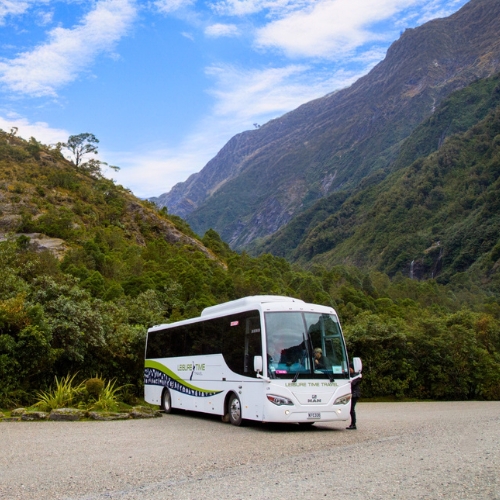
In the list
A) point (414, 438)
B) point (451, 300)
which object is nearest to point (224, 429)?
point (414, 438)

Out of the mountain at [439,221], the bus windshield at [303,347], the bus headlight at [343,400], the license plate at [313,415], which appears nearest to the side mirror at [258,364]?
the bus windshield at [303,347]

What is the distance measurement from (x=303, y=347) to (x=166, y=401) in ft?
25.0

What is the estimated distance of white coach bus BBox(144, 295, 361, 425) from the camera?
42.1ft

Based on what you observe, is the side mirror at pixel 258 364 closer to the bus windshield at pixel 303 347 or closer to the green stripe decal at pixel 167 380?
the bus windshield at pixel 303 347

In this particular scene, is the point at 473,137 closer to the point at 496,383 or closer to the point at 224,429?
→ the point at 496,383

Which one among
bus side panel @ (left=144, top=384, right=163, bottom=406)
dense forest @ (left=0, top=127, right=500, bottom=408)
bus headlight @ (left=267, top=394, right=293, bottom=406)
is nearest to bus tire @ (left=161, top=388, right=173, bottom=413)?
bus side panel @ (left=144, top=384, right=163, bottom=406)

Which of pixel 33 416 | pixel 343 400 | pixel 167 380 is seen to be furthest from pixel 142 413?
pixel 343 400

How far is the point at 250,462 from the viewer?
28.7 ft

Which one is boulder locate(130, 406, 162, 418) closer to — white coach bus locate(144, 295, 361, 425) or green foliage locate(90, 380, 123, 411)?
green foliage locate(90, 380, 123, 411)

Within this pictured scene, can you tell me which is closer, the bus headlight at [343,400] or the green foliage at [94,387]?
the bus headlight at [343,400]

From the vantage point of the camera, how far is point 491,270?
12150 centimetres

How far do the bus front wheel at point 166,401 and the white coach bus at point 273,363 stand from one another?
275 centimetres

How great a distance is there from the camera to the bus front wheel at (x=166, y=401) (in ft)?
62.2

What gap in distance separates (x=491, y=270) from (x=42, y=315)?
11768 centimetres
